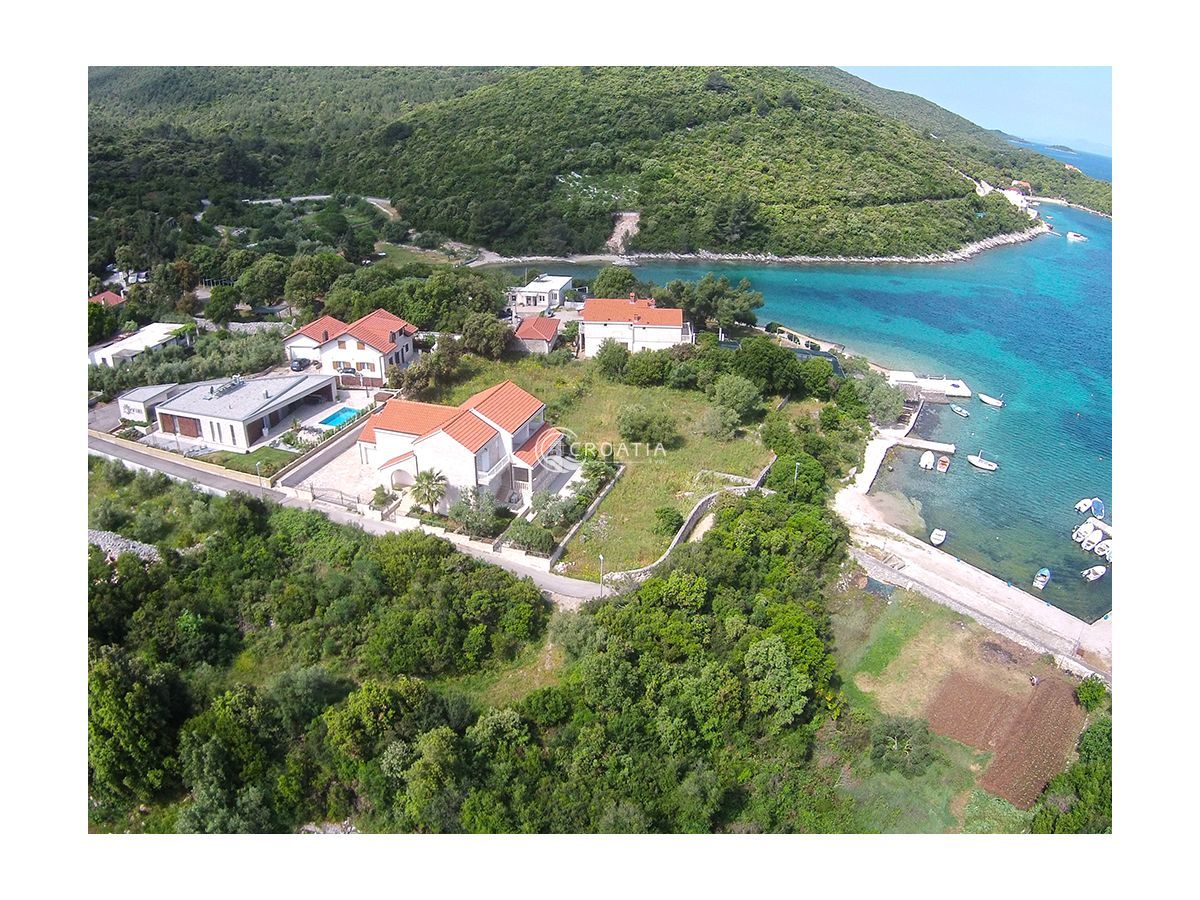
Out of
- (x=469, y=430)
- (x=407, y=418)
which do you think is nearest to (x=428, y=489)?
(x=469, y=430)

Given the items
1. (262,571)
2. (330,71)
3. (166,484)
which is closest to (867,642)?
(262,571)

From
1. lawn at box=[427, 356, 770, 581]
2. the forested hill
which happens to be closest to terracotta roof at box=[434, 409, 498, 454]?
lawn at box=[427, 356, 770, 581]

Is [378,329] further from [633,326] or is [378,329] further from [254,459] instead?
[633,326]

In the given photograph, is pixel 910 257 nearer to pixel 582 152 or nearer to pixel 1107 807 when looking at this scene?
pixel 582 152

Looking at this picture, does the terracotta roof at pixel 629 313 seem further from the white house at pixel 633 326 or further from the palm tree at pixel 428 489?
the palm tree at pixel 428 489

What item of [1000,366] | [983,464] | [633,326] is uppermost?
[633,326]
